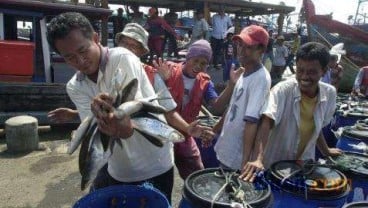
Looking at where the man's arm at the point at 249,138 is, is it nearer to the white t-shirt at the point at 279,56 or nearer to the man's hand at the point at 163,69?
the man's hand at the point at 163,69

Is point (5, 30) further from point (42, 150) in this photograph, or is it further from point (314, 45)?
point (314, 45)

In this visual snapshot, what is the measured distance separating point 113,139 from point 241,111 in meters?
1.16

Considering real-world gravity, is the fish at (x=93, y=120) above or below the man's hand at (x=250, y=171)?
above

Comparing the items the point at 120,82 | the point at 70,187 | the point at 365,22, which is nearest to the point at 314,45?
the point at 120,82

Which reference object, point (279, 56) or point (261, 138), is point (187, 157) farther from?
point (279, 56)

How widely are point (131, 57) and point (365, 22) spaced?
74.2 ft

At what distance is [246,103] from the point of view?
8.14ft

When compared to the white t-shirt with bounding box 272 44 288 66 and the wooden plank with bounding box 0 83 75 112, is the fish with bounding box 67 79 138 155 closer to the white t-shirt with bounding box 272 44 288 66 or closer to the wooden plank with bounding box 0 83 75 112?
the wooden plank with bounding box 0 83 75 112

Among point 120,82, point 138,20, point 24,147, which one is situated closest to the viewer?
point 120,82

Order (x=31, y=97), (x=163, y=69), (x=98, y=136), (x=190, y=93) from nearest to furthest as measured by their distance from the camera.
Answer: (x=98, y=136)
(x=163, y=69)
(x=190, y=93)
(x=31, y=97)

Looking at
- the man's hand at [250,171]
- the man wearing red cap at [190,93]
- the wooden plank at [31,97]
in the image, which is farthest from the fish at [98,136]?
the wooden plank at [31,97]

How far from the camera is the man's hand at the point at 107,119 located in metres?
1.42

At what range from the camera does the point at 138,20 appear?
11156 millimetres

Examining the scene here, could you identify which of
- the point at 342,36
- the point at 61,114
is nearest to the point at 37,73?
the point at 61,114
